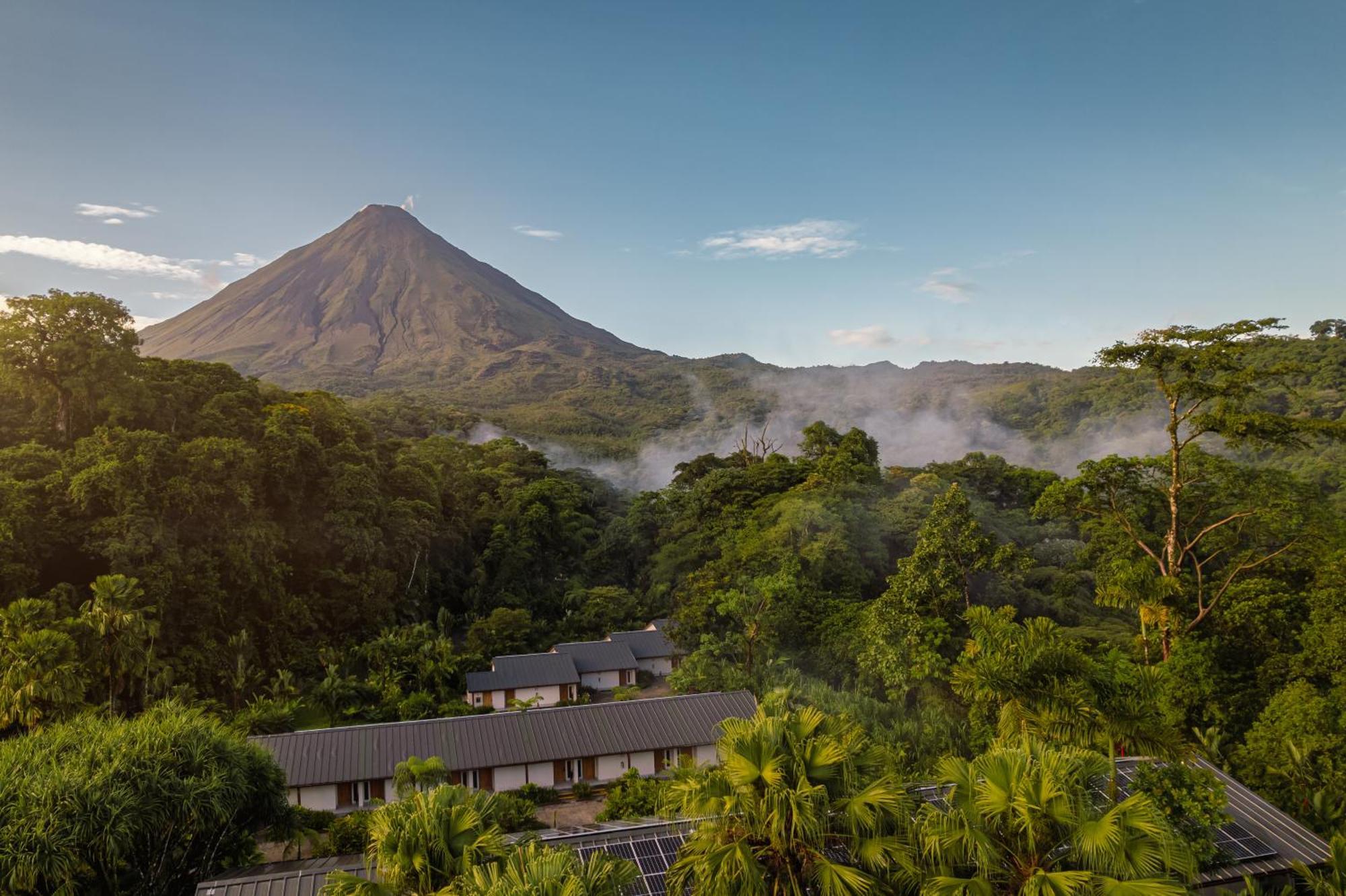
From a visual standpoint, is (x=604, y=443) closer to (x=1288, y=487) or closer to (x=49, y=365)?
(x=49, y=365)

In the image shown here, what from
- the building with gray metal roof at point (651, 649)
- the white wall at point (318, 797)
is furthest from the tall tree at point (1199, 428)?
the white wall at point (318, 797)

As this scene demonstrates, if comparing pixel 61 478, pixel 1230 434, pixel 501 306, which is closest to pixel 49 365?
pixel 61 478

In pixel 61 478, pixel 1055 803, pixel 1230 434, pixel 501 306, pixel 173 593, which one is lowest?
pixel 173 593

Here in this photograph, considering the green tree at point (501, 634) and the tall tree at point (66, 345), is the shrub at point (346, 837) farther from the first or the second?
the tall tree at point (66, 345)

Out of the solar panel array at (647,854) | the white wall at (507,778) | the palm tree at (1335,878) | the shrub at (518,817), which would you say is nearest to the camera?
the palm tree at (1335,878)

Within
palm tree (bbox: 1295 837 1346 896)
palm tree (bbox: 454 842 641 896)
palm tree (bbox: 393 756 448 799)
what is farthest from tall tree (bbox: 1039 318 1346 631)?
palm tree (bbox: 393 756 448 799)

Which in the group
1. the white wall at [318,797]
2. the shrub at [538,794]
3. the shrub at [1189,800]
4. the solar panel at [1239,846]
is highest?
the shrub at [1189,800]
